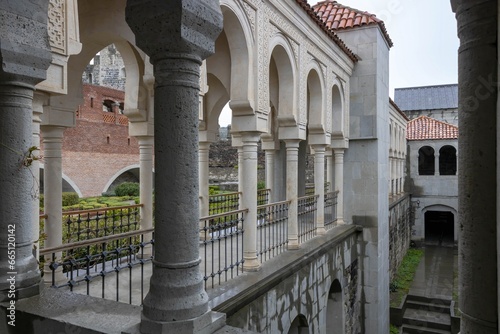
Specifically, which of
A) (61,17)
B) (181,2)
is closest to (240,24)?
(61,17)

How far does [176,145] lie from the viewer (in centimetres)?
212

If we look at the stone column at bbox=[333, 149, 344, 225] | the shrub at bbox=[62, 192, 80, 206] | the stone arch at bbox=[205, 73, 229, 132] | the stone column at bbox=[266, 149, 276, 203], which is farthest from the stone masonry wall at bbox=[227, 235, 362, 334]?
the shrub at bbox=[62, 192, 80, 206]

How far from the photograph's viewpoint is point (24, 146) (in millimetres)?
2650

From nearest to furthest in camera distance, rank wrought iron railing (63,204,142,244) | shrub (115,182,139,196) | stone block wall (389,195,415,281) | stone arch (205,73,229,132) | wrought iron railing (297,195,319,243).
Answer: wrought iron railing (63,204,142,244), wrought iron railing (297,195,319,243), stone arch (205,73,229,132), stone block wall (389,195,415,281), shrub (115,182,139,196)

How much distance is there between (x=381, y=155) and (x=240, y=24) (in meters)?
7.18

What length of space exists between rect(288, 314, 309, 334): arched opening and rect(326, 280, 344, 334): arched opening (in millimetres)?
2251

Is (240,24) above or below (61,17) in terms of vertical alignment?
above

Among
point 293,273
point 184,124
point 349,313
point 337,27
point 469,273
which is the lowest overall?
point 349,313

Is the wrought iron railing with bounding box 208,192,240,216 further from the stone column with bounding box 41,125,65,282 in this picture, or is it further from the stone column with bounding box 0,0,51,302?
the stone column with bounding box 0,0,51,302

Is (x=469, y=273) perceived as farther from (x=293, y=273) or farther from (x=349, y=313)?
(x=349, y=313)

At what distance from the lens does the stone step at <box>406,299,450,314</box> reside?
567 inches

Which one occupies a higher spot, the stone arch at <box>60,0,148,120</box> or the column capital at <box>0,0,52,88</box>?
the stone arch at <box>60,0,148,120</box>

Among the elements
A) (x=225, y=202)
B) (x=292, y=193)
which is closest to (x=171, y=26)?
(x=292, y=193)

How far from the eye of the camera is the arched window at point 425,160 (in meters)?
27.2
